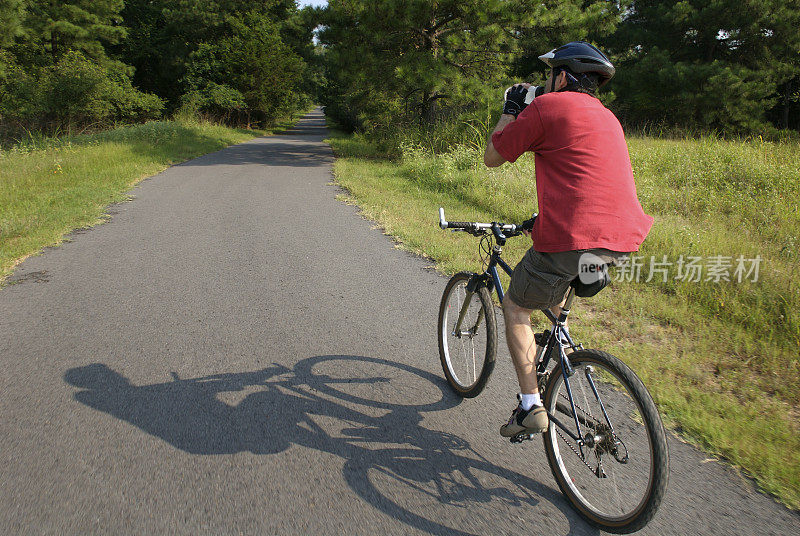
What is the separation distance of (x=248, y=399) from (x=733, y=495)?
2.74 m

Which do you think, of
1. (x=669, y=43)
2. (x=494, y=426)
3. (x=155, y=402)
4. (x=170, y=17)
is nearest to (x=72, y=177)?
(x=155, y=402)

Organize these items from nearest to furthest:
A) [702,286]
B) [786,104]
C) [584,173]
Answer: [584,173] → [702,286] → [786,104]

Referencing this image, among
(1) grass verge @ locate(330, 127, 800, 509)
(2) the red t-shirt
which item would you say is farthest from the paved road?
(2) the red t-shirt

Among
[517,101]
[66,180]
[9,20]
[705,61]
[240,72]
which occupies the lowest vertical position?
[66,180]

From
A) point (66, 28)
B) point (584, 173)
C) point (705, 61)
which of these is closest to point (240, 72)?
point (66, 28)

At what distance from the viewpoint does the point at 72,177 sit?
10992 mm

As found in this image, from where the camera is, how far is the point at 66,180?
420 inches

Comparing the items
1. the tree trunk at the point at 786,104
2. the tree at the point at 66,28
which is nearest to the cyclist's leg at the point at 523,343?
the tree trunk at the point at 786,104

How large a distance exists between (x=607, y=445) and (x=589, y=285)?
29.1 inches

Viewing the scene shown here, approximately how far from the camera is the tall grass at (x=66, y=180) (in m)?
6.99

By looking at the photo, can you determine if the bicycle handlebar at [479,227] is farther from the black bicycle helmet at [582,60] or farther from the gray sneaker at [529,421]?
the gray sneaker at [529,421]

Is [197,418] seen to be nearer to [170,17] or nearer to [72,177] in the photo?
[72,177]

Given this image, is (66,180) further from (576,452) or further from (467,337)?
(576,452)

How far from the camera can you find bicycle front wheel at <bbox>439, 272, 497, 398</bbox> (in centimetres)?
305
